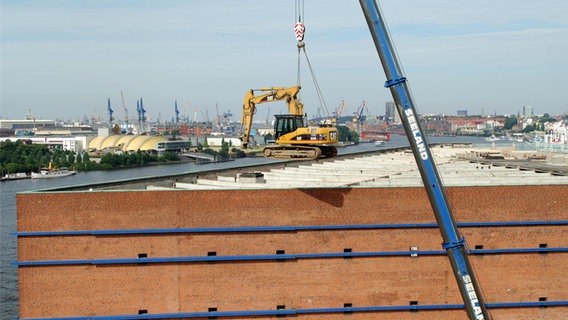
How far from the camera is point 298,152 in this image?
22156 millimetres

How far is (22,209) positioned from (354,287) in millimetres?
9442

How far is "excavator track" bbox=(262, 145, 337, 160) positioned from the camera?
22000 millimetres

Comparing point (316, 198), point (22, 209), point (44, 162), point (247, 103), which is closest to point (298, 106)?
point (247, 103)

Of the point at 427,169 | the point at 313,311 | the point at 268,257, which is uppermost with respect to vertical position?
the point at 427,169

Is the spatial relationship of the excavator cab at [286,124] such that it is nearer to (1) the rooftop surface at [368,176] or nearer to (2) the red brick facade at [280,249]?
(1) the rooftop surface at [368,176]

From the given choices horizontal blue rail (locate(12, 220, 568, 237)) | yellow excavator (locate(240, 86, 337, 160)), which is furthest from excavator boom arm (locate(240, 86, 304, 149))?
horizontal blue rail (locate(12, 220, 568, 237))

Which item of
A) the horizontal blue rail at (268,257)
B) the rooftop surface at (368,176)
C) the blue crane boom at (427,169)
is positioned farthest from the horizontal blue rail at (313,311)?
the blue crane boom at (427,169)

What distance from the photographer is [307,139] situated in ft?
71.5

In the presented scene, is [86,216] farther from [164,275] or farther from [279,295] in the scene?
[279,295]

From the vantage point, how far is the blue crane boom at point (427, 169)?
1418 centimetres

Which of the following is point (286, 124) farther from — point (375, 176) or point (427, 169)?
point (427, 169)

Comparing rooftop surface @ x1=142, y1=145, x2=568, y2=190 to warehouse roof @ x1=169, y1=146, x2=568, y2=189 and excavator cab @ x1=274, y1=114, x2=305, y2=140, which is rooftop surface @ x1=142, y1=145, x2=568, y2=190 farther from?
excavator cab @ x1=274, y1=114, x2=305, y2=140

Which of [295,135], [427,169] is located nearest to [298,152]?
[295,135]

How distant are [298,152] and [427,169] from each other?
8145 millimetres
